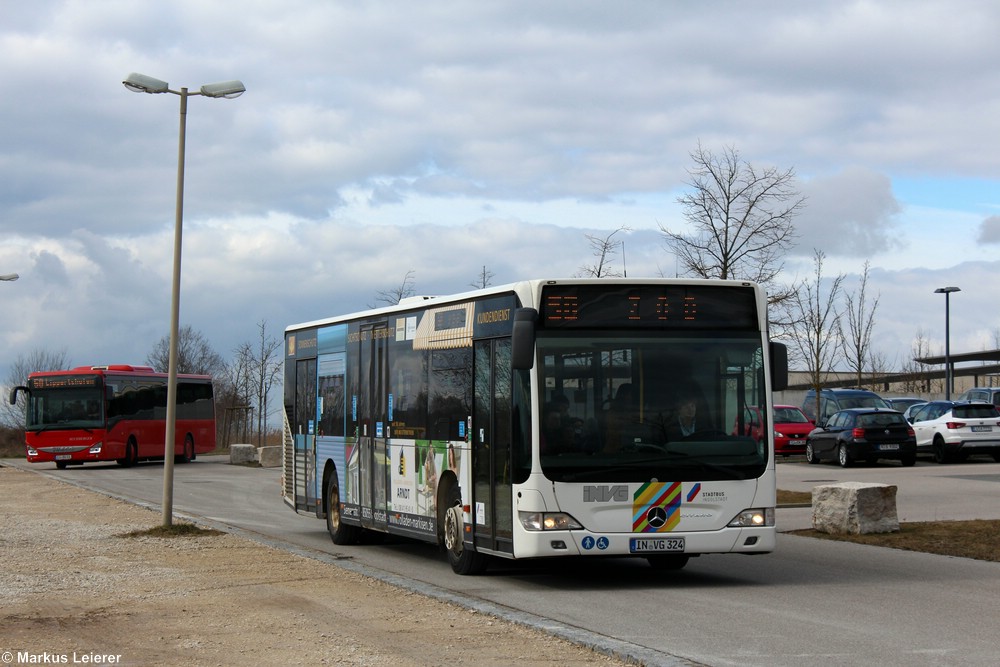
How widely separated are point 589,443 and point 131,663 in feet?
16.9

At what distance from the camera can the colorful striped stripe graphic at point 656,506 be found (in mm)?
12789

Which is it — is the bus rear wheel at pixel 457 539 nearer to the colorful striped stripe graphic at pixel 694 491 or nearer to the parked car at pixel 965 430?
the colorful striped stripe graphic at pixel 694 491

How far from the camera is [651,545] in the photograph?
1284 cm

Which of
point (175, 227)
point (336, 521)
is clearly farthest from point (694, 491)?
point (175, 227)

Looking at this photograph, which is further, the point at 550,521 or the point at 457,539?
the point at 457,539

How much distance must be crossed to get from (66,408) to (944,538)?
33015 millimetres

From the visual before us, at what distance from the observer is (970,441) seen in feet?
121

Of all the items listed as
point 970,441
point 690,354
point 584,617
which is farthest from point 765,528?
point 970,441

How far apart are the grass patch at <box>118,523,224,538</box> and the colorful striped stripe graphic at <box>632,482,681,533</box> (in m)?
8.36

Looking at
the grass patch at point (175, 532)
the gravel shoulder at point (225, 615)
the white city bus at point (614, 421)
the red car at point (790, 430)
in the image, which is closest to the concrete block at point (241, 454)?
the red car at point (790, 430)

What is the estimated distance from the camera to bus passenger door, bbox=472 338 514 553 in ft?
43.1

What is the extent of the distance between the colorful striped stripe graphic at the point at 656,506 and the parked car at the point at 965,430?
26239mm

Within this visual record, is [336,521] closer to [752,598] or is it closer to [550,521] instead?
[550,521]

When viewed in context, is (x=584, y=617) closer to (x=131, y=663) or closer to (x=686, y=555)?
(x=686, y=555)
